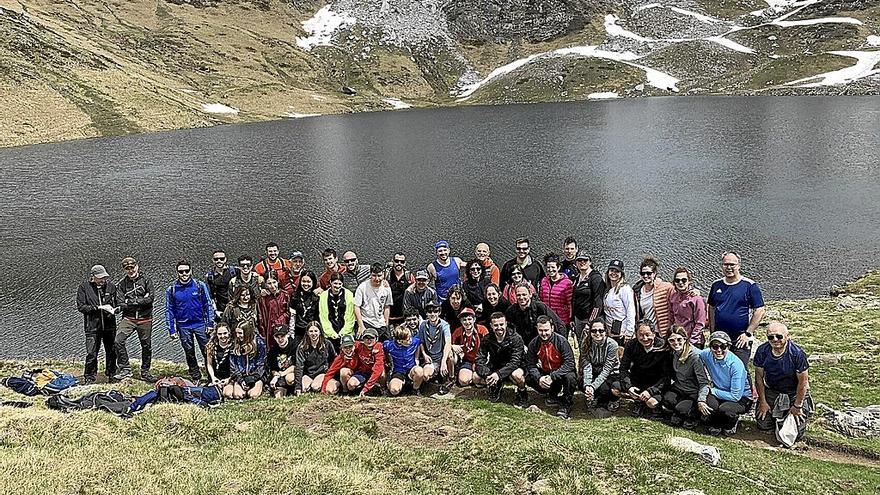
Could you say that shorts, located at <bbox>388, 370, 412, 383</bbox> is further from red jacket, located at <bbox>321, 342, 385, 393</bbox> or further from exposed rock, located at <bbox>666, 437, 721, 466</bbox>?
exposed rock, located at <bbox>666, 437, 721, 466</bbox>

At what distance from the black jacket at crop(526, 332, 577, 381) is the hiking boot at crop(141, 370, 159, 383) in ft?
34.9

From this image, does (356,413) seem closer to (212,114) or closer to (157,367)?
(157,367)

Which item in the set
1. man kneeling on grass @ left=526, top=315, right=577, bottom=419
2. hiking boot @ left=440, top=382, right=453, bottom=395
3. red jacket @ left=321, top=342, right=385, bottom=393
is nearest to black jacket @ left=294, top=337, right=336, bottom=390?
red jacket @ left=321, top=342, right=385, bottom=393

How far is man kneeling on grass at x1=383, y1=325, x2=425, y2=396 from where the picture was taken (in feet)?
46.6

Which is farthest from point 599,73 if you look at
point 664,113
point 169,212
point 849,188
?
point 169,212

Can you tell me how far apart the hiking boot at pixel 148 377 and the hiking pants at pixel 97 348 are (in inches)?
30.3

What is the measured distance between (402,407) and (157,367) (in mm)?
9732

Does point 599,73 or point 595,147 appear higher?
point 599,73

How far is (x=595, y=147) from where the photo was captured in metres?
71.2

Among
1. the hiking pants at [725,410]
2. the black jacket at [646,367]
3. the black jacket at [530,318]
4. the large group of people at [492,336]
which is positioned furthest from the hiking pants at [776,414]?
the black jacket at [530,318]

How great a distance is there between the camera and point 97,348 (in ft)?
55.8

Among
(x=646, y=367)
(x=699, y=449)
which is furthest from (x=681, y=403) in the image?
(x=699, y=449)

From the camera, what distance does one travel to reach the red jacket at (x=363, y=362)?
570 inches

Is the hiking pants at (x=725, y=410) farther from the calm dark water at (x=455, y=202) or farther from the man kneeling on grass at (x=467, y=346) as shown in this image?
the calm dark water at (x=455, y=202)
